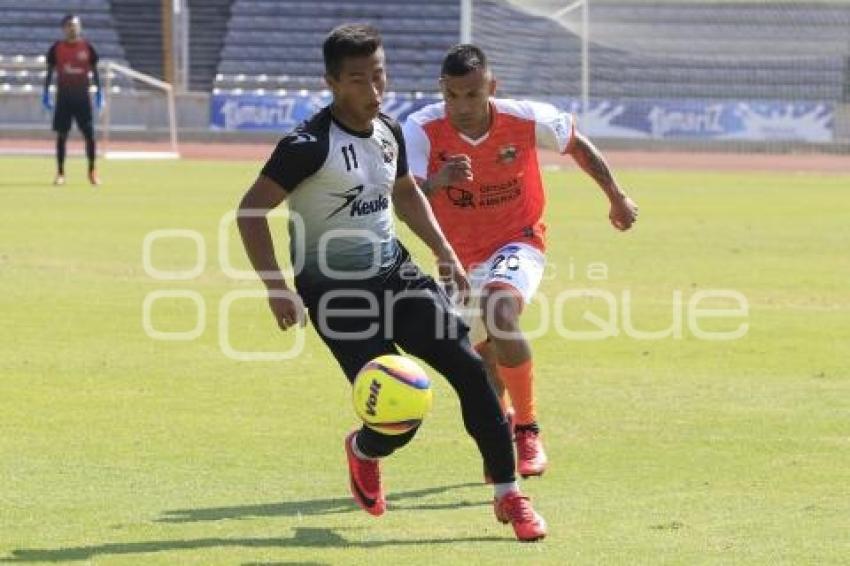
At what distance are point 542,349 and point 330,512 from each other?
5.20 meters

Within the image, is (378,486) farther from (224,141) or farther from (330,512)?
(224,141)

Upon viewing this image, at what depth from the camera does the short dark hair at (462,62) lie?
27.4 feet

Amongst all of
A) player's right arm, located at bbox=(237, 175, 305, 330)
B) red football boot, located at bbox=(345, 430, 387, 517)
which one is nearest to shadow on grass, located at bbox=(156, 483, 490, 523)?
red football boot, located at bbox=(345, 430, 387, 517)

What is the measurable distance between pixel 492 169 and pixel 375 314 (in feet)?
6.55

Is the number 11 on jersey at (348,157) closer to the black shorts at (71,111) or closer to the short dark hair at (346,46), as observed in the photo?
the short dark hair at (346,46)

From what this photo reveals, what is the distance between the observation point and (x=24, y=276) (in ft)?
52.8

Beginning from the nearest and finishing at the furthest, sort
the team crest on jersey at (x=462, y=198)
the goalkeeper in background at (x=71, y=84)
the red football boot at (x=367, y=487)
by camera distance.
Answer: the red football boot at (x=367, y=487) → the team crest on jersey at (x=462, y=198) → the goalkeeper in background at (x=71, y=84)

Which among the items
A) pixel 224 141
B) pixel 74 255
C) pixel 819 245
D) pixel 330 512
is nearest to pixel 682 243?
pixel 819 245

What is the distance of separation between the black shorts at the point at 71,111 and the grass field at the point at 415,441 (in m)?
9.21

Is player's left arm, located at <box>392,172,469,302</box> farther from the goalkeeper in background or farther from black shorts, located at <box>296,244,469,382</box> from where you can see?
the goalkeeper in background

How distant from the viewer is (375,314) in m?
7.14

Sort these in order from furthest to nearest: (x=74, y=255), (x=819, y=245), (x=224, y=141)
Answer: (x=224, y=141) → (x=819, y=245) → (x=74, y=255)

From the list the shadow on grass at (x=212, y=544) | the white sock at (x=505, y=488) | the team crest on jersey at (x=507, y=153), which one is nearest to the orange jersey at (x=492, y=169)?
the team crest on jersey at (x=507, y=153)

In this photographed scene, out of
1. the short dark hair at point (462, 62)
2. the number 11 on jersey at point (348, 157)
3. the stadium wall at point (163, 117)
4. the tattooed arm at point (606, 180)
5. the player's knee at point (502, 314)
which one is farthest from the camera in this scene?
the stadium wall at point (163, 117)
